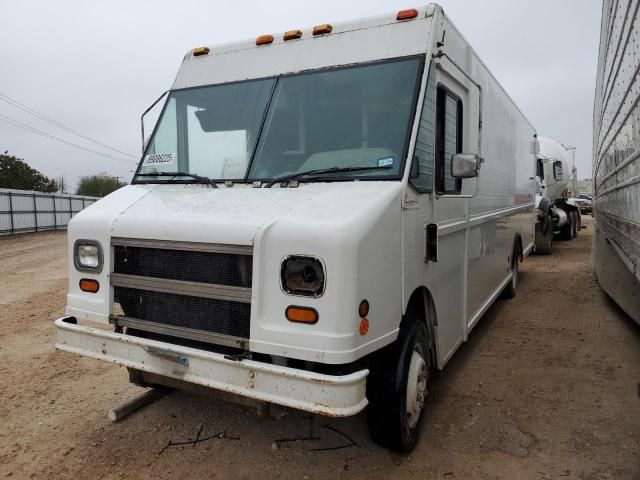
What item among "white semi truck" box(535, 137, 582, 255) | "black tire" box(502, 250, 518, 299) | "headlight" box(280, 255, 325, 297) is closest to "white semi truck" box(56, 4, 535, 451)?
"headlight" box(280, 255, 325, 297)

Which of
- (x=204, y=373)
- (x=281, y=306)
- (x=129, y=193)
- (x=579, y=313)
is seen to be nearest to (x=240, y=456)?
(x=204, y=373)

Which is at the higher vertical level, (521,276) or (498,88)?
(498,88)

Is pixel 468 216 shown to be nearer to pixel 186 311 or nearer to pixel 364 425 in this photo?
pixel 364 425

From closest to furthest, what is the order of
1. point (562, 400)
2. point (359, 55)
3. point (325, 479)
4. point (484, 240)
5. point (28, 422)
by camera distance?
point (325, 479)
point (359, 55)
point (28, 422)
point (562, 400)
point (484, 240)

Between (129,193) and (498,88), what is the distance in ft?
14.8

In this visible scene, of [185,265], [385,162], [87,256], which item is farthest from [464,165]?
[87,256]

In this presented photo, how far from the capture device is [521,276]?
33.9 feet

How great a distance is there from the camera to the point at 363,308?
2.62 metres

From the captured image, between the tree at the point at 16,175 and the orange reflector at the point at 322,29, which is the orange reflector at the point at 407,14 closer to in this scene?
the orange reflector at the point at 322,29

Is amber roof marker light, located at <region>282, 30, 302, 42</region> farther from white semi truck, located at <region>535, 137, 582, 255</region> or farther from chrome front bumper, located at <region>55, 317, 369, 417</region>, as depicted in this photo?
white semi truck, located at <region>535, 137, 582, 255</region>

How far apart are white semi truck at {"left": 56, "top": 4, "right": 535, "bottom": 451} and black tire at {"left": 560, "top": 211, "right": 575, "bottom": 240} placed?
15.2 m

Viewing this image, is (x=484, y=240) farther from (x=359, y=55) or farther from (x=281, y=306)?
(x=281, y=306)

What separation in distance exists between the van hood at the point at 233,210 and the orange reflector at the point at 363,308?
438 mm

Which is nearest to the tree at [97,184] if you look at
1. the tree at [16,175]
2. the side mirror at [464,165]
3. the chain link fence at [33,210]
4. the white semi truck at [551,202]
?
the tree at [16,175]
